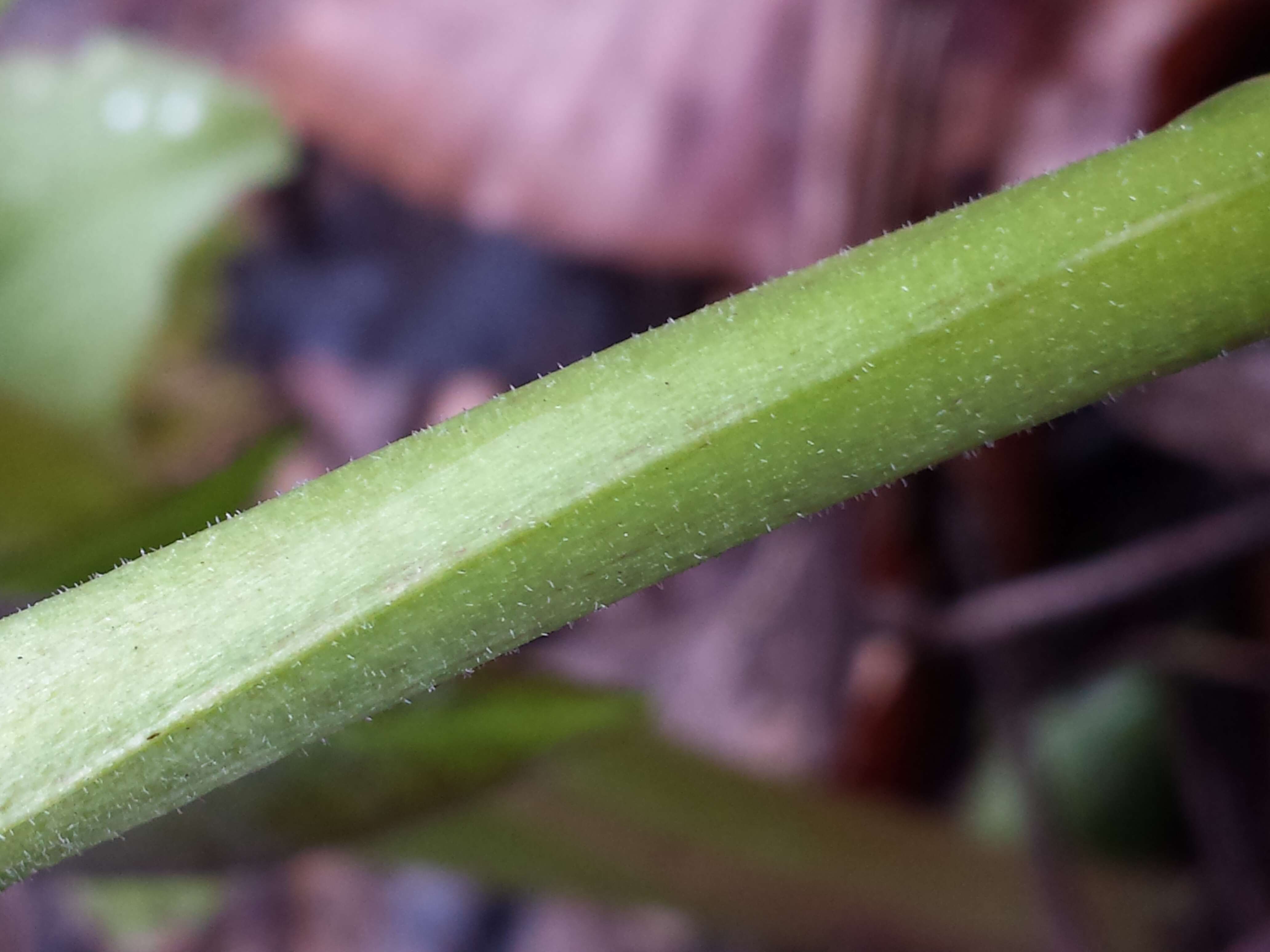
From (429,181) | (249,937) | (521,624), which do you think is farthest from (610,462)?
(249,937)

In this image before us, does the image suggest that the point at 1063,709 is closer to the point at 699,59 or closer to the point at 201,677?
the point at 699,59

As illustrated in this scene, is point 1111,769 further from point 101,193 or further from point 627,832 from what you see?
point 101,193

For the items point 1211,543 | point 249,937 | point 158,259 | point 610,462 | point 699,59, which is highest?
point 610,462

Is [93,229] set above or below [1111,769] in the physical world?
above

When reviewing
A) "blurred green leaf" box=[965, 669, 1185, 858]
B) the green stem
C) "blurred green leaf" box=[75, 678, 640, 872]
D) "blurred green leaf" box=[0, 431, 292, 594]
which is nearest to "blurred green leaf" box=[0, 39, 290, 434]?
"blurred green leaf" box=[0, 431, 292, 594]

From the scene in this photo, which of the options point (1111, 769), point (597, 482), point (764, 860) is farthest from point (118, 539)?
point (1111, 769)

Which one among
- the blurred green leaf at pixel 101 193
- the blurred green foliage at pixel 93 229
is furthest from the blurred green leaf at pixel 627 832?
the blurred green leaf at pixel 101 193
